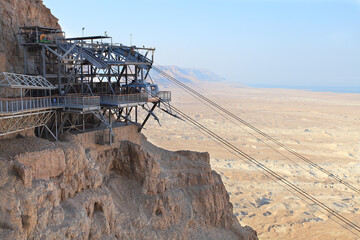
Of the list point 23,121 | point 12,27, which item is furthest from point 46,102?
point 12,27

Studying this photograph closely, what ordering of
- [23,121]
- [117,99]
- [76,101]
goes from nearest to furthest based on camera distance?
1. [23,121]
2. [76,101]
3. [117,99]

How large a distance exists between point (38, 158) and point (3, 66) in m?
9.45

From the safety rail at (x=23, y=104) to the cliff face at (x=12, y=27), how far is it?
4605 mm

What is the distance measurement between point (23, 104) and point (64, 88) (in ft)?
25.1

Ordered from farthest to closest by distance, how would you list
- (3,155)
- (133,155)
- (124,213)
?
(133,155) → (124,213) → (3,155)

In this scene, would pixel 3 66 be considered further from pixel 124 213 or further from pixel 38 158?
pixel 124 213

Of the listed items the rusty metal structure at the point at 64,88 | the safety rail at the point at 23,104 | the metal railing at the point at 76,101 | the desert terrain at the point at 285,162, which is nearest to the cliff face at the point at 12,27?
the rusty metal structure at the point at 64,88

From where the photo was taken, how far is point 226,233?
30.6 m

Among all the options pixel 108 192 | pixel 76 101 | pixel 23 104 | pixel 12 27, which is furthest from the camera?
pixel 12 27

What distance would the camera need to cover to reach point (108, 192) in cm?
2345

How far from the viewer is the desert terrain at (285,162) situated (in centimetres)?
5078

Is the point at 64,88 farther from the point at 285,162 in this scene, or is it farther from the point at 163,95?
the point at 285,162

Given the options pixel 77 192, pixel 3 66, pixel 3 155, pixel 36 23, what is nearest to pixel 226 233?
pixel 77 192

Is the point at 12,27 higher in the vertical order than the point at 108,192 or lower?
higher
